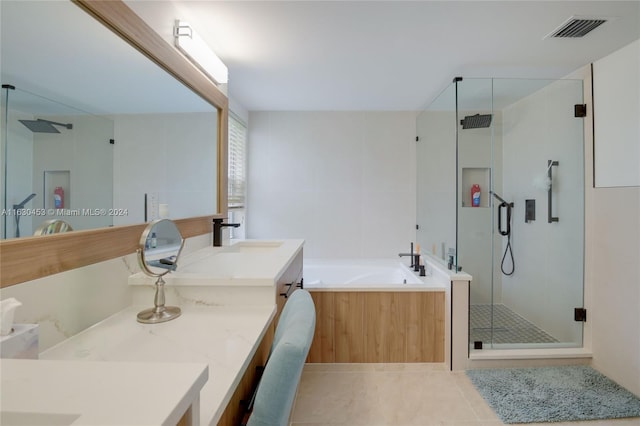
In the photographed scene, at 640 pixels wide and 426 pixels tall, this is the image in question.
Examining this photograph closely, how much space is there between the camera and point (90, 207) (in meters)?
0.96

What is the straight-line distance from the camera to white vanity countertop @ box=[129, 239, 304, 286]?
112 cm

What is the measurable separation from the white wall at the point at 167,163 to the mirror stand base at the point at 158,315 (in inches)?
13.8

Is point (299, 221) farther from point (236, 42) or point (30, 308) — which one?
point (30, 308)

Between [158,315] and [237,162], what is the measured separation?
7.29 feet

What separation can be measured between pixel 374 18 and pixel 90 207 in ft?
5.45

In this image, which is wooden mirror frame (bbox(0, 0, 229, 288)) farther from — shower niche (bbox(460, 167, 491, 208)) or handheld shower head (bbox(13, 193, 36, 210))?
shower niche (bbox(460, 167, 491, 208))

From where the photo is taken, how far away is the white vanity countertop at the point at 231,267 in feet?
3.68

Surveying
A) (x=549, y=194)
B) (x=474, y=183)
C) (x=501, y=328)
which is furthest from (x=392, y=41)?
(x=501, y=328)

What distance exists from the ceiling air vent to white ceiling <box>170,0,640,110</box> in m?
0.04

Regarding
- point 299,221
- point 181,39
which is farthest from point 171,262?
point 299,221

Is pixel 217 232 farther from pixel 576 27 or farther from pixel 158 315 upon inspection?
pixel 576 27

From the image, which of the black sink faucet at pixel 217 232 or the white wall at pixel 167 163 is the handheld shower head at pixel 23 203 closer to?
the white wall at pixel 167 163

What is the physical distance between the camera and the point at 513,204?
285 centimetres

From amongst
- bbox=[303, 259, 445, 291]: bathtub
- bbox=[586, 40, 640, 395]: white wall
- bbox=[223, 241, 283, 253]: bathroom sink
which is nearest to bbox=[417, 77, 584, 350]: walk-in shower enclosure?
bbox=[586, 40, 640, 395]: white wall
